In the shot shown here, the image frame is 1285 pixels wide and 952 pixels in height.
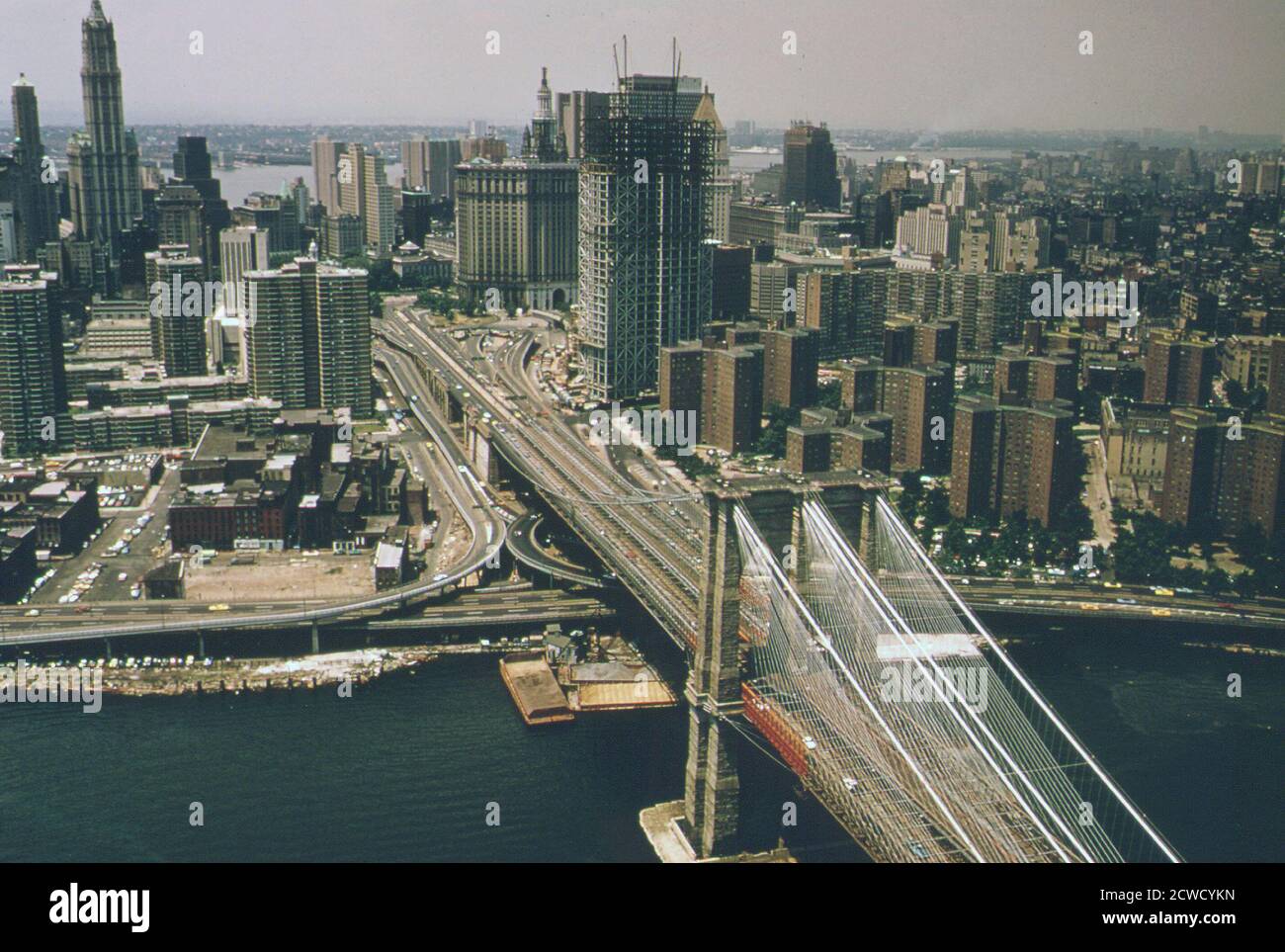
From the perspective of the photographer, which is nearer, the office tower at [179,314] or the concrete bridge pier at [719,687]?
the concrete bridge pier at [719,687]

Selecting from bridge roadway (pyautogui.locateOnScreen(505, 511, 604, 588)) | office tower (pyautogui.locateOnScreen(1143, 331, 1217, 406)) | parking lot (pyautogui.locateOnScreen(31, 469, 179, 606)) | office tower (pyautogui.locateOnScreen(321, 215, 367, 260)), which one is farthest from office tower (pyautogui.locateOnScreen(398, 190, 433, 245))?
office tower (pyautogui.locateOnScreen(1143, 331, 1217, 406))

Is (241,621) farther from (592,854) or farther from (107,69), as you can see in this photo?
(107,69)

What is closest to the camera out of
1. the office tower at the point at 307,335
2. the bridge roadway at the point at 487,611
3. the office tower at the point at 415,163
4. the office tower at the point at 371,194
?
the bridge roadway at the point at 487,611

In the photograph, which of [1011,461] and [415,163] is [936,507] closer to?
[1011,461]

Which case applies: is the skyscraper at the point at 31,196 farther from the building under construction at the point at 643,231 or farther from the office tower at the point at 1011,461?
the office tower at the point at 1011,461

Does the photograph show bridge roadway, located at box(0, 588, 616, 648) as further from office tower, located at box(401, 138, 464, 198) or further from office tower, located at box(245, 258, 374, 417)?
office tower, located at box(401, 138, 464, 198)

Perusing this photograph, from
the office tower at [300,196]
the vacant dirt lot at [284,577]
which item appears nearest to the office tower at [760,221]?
the office tower at [300,196]

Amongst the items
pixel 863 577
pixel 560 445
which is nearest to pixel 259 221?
pixel 560 445
